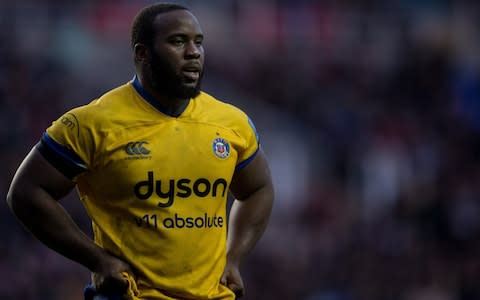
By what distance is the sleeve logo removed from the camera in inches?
246

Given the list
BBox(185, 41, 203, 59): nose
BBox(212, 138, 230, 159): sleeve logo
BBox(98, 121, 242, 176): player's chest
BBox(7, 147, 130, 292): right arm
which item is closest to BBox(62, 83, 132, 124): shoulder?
BBox(98, 121, 242, 176): player's chest

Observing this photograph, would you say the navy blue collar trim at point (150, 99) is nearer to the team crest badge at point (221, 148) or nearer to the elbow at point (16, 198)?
the team crest badge at point (221, 148)

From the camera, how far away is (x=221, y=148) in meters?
6.27

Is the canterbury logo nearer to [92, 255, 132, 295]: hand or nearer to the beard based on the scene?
the beard

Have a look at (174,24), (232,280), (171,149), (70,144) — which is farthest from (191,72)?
(232,280)

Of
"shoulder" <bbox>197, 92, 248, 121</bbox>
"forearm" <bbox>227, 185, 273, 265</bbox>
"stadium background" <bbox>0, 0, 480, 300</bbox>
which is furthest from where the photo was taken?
"stadium background" <bbox>0, 0, 480, 300</bbox>

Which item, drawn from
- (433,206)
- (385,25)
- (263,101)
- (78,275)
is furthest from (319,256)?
(385,25)

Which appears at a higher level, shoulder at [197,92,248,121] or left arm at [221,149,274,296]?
shoulder at [197,92,248,121]

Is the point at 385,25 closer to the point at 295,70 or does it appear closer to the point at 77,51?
the point at 295,70

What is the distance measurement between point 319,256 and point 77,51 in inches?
248

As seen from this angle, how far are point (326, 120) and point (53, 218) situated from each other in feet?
41.9

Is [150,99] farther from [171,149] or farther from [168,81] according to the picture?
[171,149]

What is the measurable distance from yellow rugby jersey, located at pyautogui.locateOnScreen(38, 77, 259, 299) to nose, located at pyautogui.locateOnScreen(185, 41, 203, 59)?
0.29m

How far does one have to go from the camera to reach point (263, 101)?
19328mm
